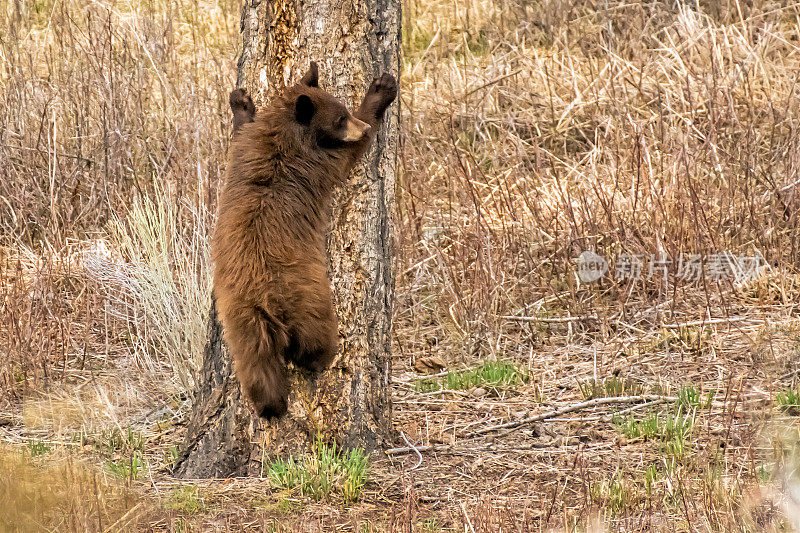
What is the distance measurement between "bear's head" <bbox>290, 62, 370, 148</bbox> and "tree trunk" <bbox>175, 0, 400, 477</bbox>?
0.73ft

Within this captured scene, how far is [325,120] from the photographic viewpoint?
372cm

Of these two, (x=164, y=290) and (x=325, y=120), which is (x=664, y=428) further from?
(x=164, y=290)

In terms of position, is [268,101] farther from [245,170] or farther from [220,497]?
[220,497]

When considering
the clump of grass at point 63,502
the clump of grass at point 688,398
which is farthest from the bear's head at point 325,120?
the clump of grass at point 688,398

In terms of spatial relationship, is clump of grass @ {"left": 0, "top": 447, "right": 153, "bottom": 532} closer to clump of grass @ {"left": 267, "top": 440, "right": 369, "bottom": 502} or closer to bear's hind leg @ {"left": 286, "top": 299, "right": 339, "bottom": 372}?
clump of grass @ {"left": 267, "top": 440, "right": 369, "bottom": 502}

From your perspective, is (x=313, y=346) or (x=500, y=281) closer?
(x=313, y=346)

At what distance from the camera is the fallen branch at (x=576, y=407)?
15.4 feet

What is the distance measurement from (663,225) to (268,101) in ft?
11.6

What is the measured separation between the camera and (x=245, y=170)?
376 centimetres

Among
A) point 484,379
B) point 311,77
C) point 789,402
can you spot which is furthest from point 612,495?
point 311,77

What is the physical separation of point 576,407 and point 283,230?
2104 millimetres

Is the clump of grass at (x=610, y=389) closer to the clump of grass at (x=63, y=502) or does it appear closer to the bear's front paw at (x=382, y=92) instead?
the bear's front paw at (x=382, y=92)

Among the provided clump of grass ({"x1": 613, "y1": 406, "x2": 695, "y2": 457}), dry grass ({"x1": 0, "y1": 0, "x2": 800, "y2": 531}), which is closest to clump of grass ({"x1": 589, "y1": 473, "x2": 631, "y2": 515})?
dry grass ({"x1": 0, "y1": 0, "x2": 800, "y2": 531})

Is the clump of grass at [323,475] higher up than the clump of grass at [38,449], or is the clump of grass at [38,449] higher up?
the clump of grass at [38,449]
